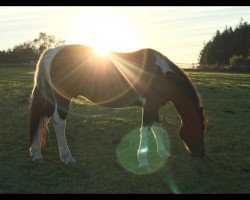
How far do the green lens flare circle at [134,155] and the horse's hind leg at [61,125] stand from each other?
1270 mm

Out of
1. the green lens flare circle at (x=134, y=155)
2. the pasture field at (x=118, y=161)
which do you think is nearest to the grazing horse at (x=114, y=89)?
the green lens flare circle at (x=134, y=155)

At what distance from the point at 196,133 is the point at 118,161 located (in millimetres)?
1933

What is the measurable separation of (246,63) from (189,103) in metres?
75.9

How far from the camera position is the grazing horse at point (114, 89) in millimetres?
9656

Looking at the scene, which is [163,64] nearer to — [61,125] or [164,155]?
[164,155]

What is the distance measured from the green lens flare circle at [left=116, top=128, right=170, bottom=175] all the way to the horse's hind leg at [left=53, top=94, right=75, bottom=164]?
1.27 metres

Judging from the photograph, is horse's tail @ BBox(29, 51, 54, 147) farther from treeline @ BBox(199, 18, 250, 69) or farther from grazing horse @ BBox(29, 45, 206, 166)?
treeline @ BBox(199, 18, 250, 69)

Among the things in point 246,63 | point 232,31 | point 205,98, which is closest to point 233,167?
point 205,98

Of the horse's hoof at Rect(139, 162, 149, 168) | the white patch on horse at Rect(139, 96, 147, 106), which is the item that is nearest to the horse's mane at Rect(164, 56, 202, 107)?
the white patch on horse at Rect(139, 96, 147, 106)

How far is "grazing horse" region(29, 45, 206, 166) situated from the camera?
31.7 ft

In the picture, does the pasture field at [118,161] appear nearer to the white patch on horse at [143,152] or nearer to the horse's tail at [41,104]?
the white patch on horse at [143,152]

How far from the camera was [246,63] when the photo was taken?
82.2 metres
